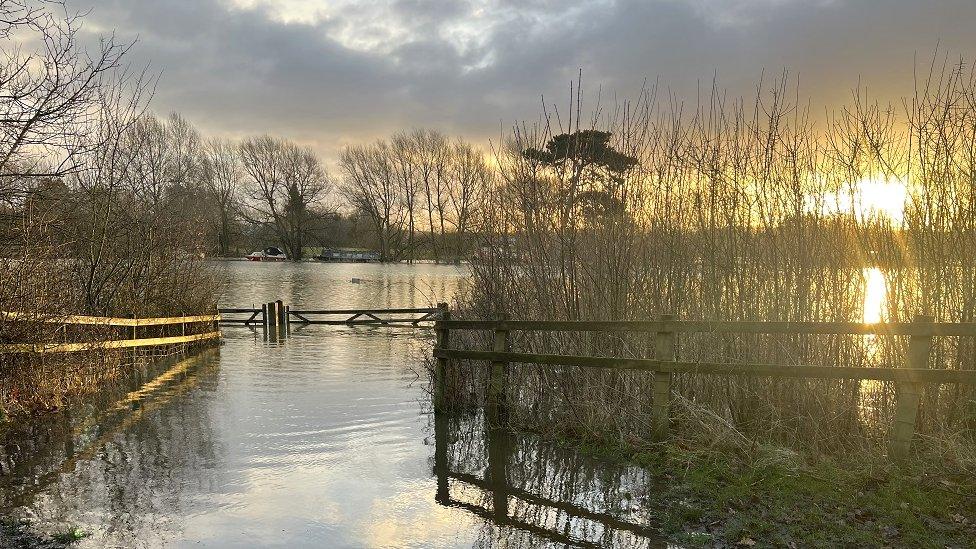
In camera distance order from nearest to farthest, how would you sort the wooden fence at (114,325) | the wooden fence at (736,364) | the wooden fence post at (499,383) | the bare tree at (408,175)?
the wooden fence at (736,364)
the wooden fence post at (499,383)
the wooden fence at (114,325)
the bare tree at (408,175)

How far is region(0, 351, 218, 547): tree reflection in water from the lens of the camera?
5.11 meters

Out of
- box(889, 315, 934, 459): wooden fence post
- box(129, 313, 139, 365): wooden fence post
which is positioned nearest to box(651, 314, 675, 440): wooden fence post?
box(889, 315, 934, 459): wooden fence post

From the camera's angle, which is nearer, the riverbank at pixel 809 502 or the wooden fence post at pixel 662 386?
the riverbank at pixel 809 502

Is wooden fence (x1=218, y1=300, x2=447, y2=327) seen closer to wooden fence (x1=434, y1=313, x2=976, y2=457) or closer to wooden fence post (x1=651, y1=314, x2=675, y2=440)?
wooden fence (x1=434, y1=313, x2=976, y2=457)

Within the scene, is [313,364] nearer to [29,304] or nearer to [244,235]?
[29,304]

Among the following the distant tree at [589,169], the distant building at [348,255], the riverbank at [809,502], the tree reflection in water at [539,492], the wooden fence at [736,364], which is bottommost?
the tree reflection in water at [539,492]

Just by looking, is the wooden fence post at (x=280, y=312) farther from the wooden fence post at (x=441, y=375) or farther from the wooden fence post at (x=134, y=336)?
the wooden fence post at (x=441, y=375)

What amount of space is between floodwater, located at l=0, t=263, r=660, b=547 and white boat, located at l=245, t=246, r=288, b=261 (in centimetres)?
8487

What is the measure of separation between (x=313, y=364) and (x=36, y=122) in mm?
8574

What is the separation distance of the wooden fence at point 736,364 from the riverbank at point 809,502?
Answer: 41 centimetres

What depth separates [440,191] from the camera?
62750mm

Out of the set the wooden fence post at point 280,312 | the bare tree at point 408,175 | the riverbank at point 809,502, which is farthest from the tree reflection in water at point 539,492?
the bare tree at point 408,175

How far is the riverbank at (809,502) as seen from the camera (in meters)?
4.52

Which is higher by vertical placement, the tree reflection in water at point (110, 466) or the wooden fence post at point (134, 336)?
the wooden fence post at point (134, 336)
